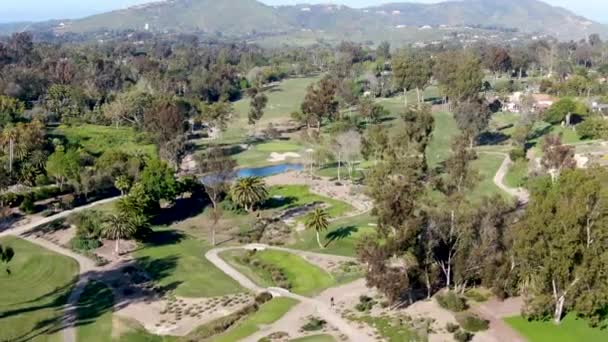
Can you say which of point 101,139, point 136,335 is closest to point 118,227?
point 136,335

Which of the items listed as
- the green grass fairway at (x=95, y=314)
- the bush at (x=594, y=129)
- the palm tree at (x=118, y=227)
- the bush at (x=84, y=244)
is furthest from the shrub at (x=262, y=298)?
the bush at (x=594, y=129)

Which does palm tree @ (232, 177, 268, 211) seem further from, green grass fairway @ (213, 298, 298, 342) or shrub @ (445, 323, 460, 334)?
shrub @ (445, 323, 460, 334)

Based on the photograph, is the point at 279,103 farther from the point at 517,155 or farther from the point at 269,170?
the point at 517,155

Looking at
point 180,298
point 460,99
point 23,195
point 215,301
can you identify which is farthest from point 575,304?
point 460,99

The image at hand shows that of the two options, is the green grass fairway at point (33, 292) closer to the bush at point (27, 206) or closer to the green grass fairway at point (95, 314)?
the green grass fairway at point (95, 314)

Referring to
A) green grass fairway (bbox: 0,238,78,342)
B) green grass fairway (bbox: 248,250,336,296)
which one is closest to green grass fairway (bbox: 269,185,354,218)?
green grass fairway (bbox: 248,250,336,296)

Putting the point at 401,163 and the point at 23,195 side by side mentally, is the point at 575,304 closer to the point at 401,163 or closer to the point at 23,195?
the point at 401,163
